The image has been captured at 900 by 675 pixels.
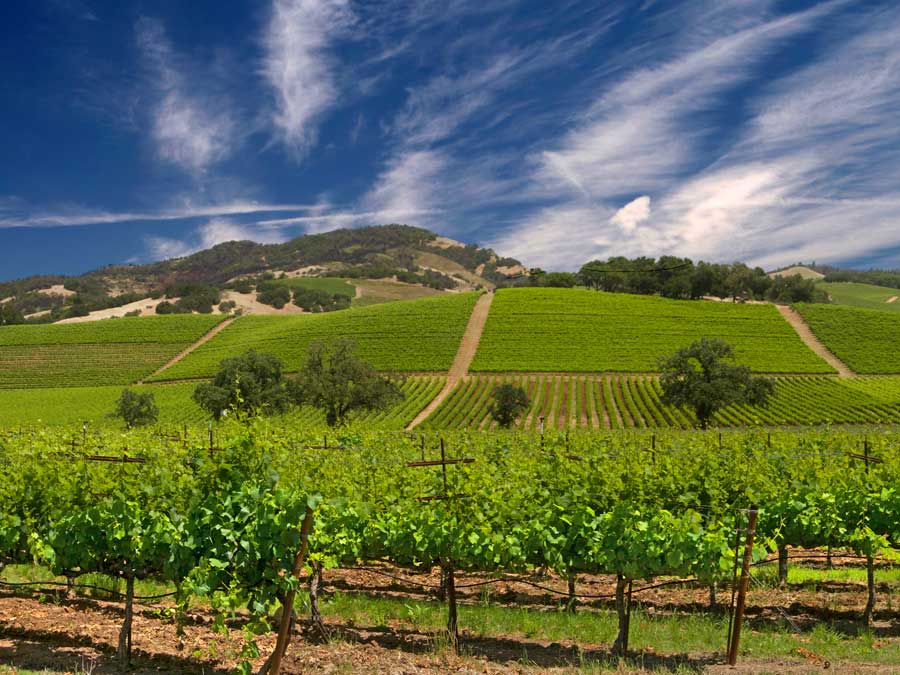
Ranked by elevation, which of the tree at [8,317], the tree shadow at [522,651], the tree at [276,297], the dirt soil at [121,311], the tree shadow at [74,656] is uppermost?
the tree at [276,297]

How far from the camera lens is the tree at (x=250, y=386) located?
50.2 m

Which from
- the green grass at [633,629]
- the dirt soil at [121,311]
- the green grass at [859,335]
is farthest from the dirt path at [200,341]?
the green grass at [859,335]

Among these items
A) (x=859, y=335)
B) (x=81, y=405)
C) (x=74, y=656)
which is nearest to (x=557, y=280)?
(x=859, y=335)

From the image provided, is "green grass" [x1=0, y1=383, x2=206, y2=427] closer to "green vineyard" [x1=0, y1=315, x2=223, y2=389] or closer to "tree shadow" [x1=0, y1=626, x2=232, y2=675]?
"green vineyard" [x1=0, y1=315, x2=223, y2=389]

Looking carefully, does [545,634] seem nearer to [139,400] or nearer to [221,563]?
[221,563]

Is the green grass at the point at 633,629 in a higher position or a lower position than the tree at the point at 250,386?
lower

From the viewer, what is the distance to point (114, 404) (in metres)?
68.5

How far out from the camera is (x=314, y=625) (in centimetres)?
928

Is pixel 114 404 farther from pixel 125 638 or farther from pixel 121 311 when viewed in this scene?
pixel 121 311

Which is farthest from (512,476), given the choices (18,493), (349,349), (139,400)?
(139,400)

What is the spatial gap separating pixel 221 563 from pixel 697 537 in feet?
18.8

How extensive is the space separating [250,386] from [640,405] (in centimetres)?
3780

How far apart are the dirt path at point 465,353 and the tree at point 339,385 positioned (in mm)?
8210

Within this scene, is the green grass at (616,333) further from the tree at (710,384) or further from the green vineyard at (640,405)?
the tree at (710,384)
